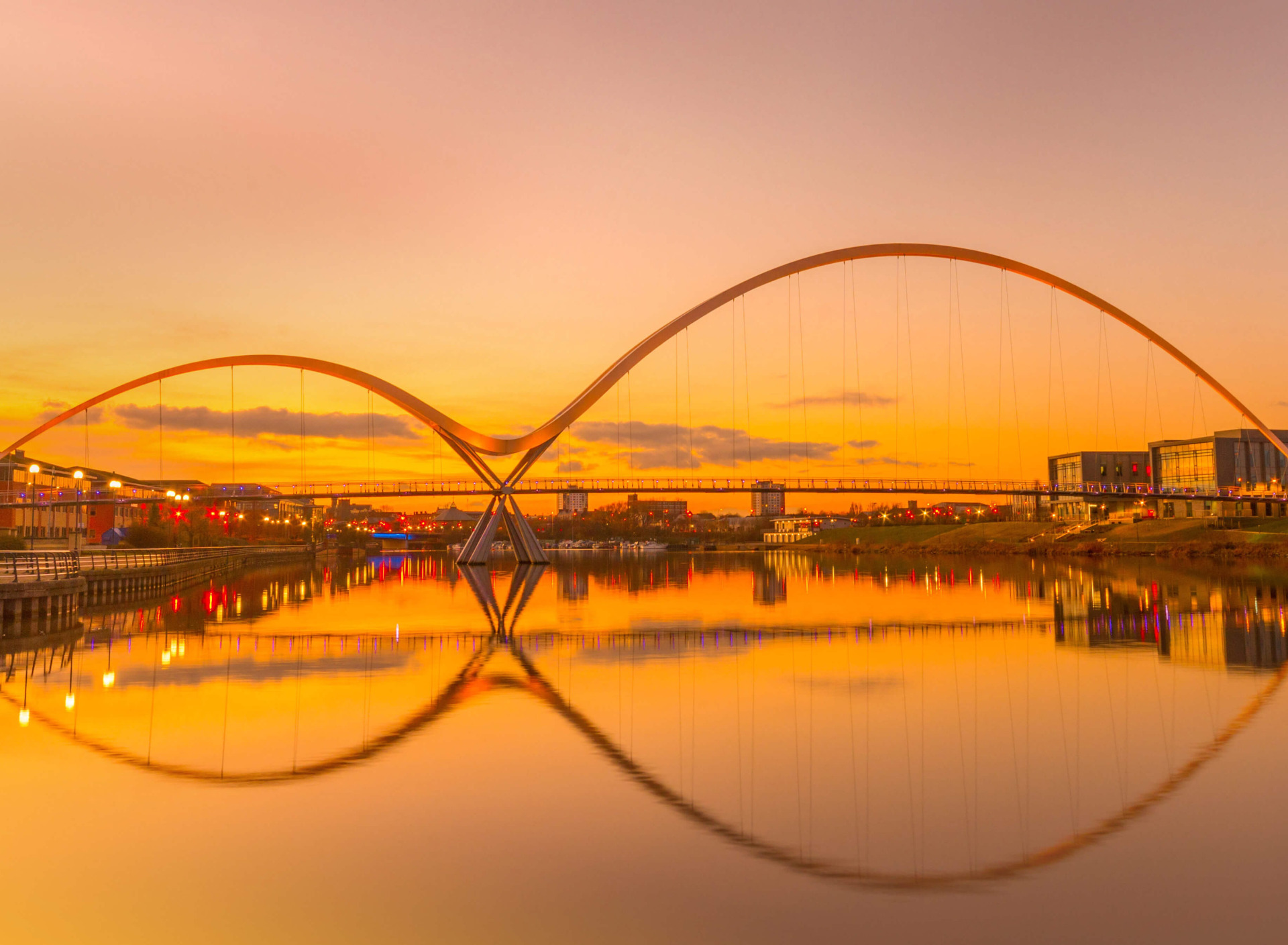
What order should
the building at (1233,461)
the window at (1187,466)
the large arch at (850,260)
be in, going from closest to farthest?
the large arch at (850,260) → the building at (1233,461) → the window at (1187,466)

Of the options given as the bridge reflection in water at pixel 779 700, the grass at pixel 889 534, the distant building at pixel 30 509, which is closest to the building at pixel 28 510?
the distant building at pixel 30 509

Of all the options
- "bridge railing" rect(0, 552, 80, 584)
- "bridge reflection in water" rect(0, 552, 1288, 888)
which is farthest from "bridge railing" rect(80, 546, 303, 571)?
"bridge reflection in water" rect(0, 552, 1288, 888)

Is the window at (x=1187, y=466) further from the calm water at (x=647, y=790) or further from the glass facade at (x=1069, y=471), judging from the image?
the calm water at (x=647, y=790)

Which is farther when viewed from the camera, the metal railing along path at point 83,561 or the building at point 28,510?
the building at point 28,510

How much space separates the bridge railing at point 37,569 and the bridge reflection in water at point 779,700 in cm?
155

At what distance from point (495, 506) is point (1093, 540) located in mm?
44685

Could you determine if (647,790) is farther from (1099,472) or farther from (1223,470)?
(1099,472)

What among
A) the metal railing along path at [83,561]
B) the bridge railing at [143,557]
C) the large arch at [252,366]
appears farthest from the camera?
the large arch at [252,366]

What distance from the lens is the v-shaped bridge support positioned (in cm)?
6406

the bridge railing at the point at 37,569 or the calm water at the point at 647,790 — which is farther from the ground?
the bridge railing at the point at 37,569

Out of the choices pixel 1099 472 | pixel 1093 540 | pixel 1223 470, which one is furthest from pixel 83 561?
pixel 1099 472

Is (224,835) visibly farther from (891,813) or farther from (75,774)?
(891,813)

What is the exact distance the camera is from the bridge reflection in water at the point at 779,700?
7957 millimetres

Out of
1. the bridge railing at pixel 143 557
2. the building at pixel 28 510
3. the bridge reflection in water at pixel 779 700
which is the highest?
the building at pixel 28 510
